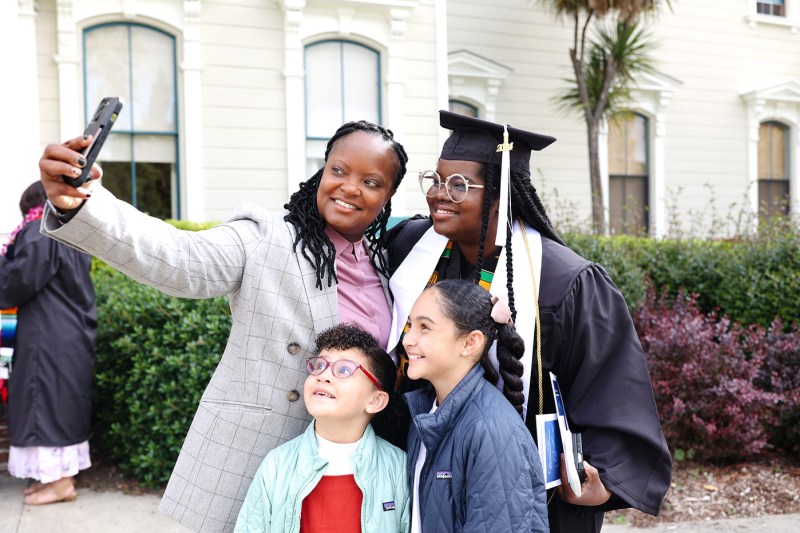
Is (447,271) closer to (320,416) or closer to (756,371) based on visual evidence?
(320,416)

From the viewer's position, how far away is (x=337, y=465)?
2400mm

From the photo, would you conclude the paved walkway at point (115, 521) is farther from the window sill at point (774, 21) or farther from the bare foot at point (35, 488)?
the window sill at point (774, 21)

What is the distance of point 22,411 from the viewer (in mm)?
4801

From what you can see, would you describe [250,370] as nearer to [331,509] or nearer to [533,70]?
[331,509]

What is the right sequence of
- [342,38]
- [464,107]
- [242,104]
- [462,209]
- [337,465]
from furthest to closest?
[464,107] → [342,38] → [242,104] → [462,209] → [337,465]

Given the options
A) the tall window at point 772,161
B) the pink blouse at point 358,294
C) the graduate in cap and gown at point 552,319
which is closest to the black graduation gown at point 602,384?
the graduate in cap and gown at point 552,319

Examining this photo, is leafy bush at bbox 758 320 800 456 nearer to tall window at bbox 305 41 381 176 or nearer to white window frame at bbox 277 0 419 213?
white window frame at bbox 277 0 419 213

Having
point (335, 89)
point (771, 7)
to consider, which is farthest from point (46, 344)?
point (771, 7)

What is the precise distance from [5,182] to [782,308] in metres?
7.47

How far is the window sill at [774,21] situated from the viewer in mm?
14137

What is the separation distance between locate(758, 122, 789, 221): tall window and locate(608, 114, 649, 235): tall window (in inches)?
111

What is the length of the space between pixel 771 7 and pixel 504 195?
15.1 meters

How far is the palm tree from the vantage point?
1151cm

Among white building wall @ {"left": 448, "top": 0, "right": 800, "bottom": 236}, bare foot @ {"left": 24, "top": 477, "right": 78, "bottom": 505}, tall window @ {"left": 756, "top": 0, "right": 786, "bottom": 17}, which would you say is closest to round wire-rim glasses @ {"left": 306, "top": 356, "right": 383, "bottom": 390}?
bare foot @ {"left": 24, "top": 477, "right": 78, "bottom": 505}
